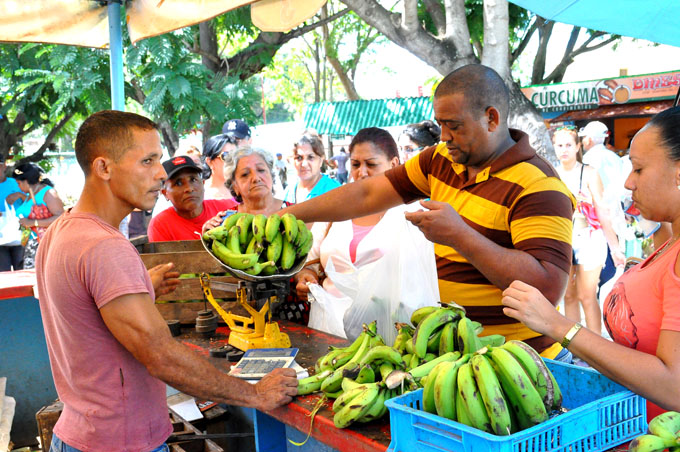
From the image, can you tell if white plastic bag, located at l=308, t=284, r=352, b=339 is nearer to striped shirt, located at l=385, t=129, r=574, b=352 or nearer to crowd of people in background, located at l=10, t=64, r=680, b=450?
crowd of people in background, located at l=10, t=64, r=680, b=450

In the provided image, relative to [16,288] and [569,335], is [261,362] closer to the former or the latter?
[569,335]

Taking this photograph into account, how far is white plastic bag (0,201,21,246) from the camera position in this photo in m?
7.99

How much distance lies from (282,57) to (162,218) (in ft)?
68.1

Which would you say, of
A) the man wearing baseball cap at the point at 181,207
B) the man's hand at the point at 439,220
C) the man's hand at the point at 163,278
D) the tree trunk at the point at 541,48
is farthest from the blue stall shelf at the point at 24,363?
the tree trunk at the point at 541,48

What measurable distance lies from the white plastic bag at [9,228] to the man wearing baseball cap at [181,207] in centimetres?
439

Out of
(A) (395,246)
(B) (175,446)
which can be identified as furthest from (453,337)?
(B) (175,446)

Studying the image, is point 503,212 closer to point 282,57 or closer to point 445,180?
point 445,180

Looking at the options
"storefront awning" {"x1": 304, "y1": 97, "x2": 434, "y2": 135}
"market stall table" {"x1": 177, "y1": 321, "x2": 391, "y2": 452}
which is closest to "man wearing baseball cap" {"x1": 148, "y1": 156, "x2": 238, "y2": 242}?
"market stall table" {"x1": 177, "y1": 321, "x2": 391, "y2": 452}

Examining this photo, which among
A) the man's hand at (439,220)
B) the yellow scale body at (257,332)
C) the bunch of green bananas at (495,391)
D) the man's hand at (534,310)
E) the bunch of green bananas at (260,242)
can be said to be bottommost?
the yellow scale body at (257,332)

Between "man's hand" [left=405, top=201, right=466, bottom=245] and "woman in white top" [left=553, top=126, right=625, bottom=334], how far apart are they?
4265mm

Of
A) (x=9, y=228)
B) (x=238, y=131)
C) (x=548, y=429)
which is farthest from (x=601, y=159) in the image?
(x=9, y=228)

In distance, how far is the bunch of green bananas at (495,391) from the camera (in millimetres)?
1574

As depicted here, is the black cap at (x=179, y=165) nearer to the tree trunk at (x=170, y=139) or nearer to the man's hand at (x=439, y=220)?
the man's hand at (x=439, y=220)

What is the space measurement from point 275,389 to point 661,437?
137cm
